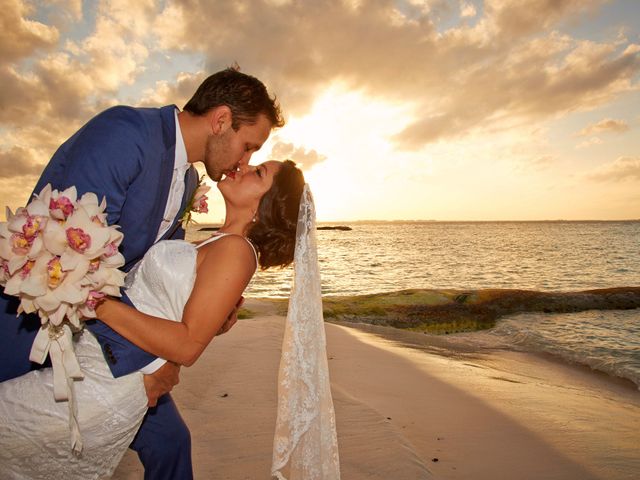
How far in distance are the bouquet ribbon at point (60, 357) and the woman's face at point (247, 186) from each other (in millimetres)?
1496

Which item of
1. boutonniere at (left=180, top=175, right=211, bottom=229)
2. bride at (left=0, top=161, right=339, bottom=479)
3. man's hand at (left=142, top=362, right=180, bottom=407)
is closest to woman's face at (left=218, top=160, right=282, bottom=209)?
bride at (left=0, top=161, right=339, bottom=479)

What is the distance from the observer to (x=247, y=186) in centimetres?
330

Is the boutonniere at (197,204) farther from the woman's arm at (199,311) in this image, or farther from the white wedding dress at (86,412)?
the white wedding dress at (86,412)

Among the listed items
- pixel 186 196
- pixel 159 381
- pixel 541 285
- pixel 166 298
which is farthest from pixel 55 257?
pixel 541 285

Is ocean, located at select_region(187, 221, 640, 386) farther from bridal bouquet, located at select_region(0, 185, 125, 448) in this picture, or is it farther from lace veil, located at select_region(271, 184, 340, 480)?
bridal bouquet, located at select_region(0, 185, 125, 448)

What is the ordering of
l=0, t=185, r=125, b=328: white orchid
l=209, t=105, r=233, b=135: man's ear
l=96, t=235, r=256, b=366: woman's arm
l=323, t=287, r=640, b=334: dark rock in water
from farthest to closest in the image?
l=323, t=287, r=640, b=334: dark rock in water < l=209, t=105, r=233, b=135: man's ear < l=96, t=235, r=256, b=366: woman's arm < l=0, t=185, r=125, b=328: white orchid

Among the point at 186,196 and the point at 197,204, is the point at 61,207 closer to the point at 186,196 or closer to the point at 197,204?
the point at 186,196

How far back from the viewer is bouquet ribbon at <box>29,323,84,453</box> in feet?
6.67

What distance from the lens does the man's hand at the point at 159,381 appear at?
2.36 m

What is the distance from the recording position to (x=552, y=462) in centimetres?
496

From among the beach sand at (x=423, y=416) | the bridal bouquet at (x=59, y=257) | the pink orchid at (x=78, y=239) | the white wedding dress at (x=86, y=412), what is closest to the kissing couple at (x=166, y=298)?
the white wedding dress at (x=86, y=412)

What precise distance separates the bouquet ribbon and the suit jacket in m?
0.19

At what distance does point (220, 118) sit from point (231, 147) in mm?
199

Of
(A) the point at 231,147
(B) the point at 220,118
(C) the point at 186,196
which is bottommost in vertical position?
(C) the point at 186,196
